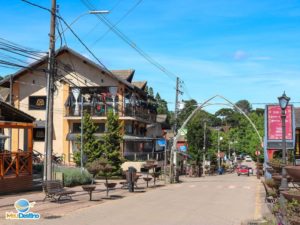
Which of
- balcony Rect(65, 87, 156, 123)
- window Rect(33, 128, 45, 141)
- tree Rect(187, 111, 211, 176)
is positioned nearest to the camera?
balcony Rect(65, 87, 156, 123)

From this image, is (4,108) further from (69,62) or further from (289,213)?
(69,62)

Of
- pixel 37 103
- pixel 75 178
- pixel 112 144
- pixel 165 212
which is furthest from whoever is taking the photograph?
pixel 37 103

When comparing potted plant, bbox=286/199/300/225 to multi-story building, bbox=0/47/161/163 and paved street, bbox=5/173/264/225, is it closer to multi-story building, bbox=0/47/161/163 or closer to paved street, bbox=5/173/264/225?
paved street, bbox=5/173/264/225

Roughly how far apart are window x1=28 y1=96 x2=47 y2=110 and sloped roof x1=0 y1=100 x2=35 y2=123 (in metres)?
30.2

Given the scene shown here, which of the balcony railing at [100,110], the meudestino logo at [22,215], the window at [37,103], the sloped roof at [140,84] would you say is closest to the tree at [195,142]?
the sloped roof at [140,84]

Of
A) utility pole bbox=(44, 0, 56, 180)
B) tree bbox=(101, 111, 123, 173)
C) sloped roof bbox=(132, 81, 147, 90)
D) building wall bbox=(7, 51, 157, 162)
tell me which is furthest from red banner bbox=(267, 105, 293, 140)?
sloped roof bbox=(132, 81, 147, 90)

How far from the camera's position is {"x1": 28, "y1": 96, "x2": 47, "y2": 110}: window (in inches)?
2167

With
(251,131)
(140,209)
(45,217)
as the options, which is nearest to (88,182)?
(140,209)

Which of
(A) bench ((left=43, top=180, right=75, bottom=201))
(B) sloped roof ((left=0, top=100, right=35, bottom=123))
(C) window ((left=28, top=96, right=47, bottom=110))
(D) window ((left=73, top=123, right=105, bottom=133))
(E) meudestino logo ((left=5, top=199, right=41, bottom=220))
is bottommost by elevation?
(E) meudestino logo ((left=5, top=199, right=41, bottom=220))

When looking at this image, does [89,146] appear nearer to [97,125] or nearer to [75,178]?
[97,125]

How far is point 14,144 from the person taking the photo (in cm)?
5044

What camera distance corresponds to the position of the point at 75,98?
54.4 meters

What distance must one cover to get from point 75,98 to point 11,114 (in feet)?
97.5

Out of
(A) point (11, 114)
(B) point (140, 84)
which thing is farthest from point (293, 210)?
(B) point (140, 84)
